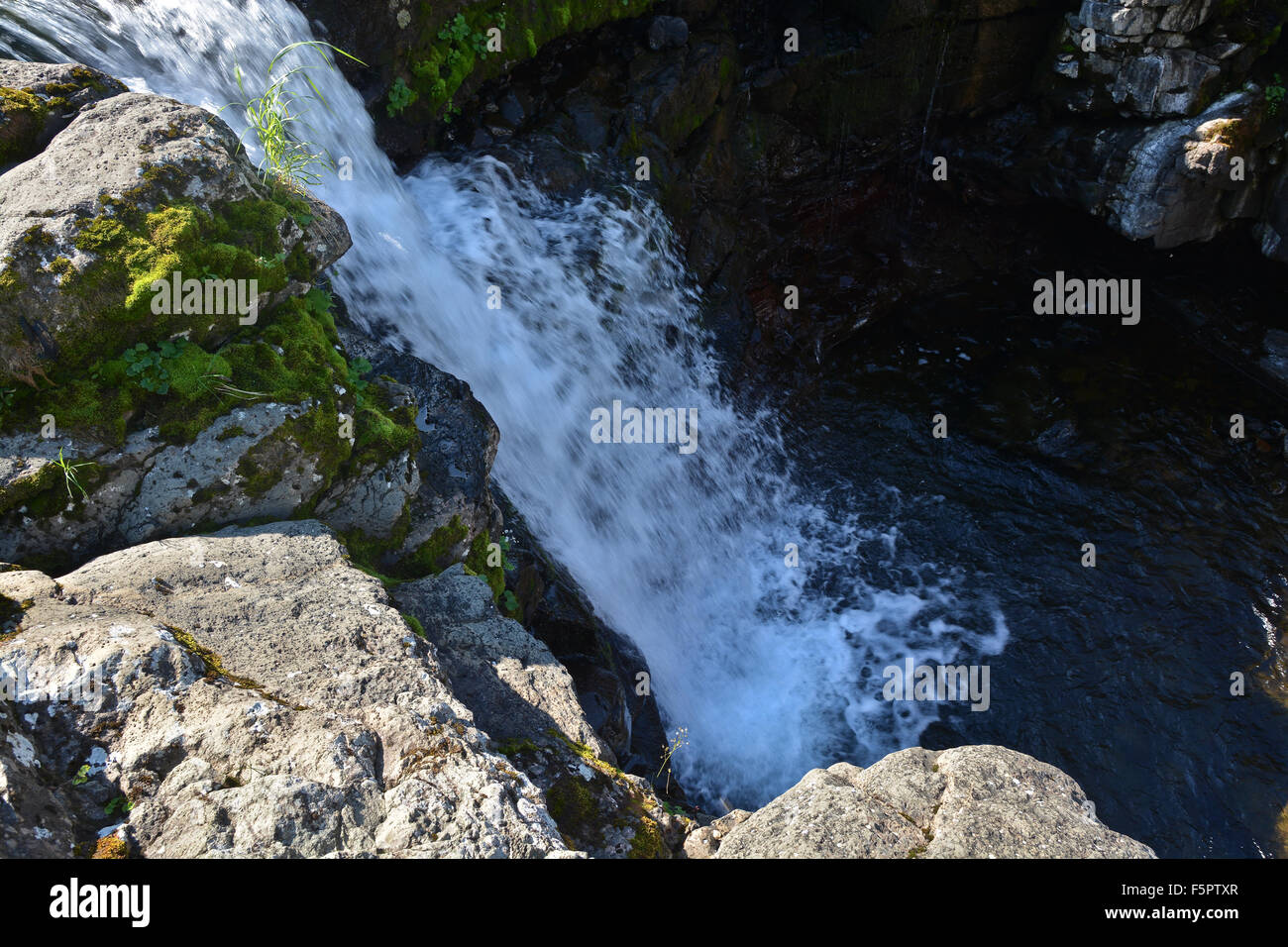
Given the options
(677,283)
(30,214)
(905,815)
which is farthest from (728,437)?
(30,214)

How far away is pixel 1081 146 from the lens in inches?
527

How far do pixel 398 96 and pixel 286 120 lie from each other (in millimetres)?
3905

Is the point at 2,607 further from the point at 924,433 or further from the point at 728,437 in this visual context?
the point at 924,433

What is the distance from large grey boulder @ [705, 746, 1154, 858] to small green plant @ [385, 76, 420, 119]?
9213mm

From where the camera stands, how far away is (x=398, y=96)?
10.0 m

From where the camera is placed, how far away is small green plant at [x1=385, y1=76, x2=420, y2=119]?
32.8 ft

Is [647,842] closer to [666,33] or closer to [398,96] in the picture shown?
[398,96]

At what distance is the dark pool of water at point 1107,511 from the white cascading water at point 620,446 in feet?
2.78

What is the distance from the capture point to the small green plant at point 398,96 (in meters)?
9.98

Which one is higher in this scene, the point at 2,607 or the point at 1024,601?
the point at 2,607

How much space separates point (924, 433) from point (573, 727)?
8746mm

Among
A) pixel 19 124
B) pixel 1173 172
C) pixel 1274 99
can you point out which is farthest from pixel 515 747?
pixel 1274 99

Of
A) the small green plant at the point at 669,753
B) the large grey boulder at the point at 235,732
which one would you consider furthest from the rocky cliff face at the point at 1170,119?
the large grey boulder at the point at 235,732

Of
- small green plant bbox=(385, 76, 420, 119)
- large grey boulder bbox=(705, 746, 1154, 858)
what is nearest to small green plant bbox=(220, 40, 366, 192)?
small green plant bbox=(385, 76, 420, 119)
